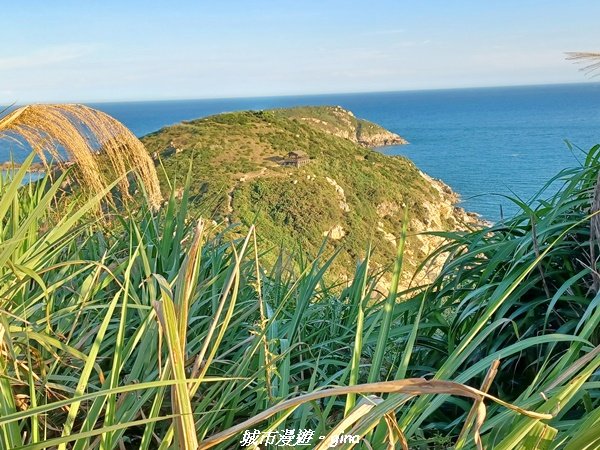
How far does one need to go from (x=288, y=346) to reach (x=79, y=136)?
3.54 ft

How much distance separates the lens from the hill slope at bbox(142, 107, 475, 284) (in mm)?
29266

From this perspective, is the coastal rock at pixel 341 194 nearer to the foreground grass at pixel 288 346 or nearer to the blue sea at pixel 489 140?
the blue sea at pixel 489 140

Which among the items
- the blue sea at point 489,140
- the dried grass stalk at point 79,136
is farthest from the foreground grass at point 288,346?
the blue sea at point 489,140

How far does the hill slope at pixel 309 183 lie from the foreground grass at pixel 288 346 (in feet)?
74.2

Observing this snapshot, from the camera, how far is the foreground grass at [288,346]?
→ 93cm

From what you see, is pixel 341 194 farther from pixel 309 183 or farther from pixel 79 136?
pixel 79 136

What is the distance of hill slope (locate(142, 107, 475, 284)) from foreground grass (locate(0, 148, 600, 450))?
2263 centimetres

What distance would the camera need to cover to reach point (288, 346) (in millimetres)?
1498

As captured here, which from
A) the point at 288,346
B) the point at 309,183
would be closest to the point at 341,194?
the point at 309,183

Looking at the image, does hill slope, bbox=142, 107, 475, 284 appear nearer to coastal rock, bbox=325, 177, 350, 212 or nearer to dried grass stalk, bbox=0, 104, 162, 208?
coastal rock, bbox=325, 177, 350, 212

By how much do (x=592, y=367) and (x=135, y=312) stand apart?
1.33m

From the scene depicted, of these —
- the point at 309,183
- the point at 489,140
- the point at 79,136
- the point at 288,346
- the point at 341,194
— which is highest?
the point at 79,136

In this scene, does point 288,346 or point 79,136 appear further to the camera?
point 79,136

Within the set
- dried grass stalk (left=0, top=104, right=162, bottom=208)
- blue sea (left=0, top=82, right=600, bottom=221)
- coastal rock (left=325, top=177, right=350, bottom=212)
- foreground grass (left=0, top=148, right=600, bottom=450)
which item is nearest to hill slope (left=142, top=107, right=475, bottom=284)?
coastal rock (left=325, top=177, right=350, bottom=212)
